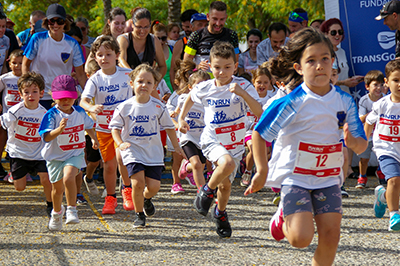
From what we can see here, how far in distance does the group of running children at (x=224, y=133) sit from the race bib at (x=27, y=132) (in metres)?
0.01

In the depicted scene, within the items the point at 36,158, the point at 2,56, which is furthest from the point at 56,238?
the point at 2,56

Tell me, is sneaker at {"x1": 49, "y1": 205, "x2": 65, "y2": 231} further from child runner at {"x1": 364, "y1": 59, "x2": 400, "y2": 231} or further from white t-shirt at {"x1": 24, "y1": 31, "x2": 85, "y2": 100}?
child runner at {"x1": 364, "y1": 59, "x2": 400, "y2": 231}

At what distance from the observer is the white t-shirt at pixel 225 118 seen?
18.8 feet

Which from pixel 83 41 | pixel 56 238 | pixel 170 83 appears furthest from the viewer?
pixel 83 41

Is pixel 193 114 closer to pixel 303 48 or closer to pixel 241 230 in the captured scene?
pixel 241 230

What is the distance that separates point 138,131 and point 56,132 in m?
0.90

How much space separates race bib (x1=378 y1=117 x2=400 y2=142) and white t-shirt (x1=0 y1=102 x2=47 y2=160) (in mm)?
4091

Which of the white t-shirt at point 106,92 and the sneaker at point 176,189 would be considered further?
the sneaker at point 176,189

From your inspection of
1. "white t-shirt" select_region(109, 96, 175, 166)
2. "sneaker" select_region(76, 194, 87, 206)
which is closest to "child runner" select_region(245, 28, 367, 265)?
"white t-shirt" select_region(109, 96, 175, 166)

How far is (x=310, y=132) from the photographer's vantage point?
3.78m

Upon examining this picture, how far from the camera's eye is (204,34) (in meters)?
8.36

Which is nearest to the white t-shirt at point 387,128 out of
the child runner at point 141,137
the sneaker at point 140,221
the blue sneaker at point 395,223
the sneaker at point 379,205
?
the sneaker at point 379,205

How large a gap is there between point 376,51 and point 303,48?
628 cm

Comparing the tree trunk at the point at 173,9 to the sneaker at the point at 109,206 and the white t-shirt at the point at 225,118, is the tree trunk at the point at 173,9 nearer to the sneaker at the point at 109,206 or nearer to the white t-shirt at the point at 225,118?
the sneaker at the point at 109,206
